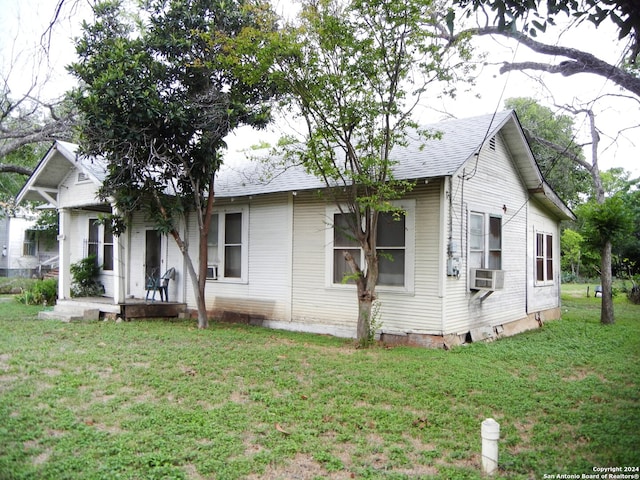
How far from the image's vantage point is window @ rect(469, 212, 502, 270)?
1030cm

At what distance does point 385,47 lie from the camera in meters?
8.05

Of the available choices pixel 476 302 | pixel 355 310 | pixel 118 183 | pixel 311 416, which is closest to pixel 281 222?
pixel 355 310

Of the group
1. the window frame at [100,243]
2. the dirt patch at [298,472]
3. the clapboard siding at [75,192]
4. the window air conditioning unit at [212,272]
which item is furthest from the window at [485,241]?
the window frame at [100,243]

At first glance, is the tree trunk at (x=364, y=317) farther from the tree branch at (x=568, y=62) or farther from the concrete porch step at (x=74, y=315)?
the concrete porch step at (x=74, y=315)

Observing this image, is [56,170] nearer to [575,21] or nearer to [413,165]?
[413,165]

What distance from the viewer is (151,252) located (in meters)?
14.1

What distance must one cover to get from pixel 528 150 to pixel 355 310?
5.94 m

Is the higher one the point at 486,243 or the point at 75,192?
the point at 75,192

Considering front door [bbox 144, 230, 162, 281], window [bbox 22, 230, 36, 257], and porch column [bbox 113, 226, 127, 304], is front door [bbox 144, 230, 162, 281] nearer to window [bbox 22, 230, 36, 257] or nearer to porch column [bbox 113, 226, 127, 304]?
porch column [bbox 113, 226, 127, 304]

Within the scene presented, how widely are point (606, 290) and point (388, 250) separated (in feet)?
25.6

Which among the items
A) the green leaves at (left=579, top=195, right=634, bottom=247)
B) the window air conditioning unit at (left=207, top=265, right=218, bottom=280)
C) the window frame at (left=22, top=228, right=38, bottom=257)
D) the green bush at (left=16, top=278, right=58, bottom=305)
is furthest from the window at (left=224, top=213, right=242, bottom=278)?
the window frame at (left=22, top=228, right=38, bottom=257)

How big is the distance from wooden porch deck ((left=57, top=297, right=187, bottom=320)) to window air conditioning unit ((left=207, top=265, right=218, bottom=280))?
3.75ft

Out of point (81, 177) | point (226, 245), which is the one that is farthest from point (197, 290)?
point (81, 177)

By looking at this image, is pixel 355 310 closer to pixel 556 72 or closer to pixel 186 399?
pixel 186 399
